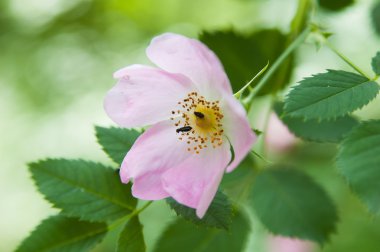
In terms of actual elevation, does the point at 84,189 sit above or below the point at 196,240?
above

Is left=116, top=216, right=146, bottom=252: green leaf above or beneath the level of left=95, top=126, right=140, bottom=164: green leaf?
beneath

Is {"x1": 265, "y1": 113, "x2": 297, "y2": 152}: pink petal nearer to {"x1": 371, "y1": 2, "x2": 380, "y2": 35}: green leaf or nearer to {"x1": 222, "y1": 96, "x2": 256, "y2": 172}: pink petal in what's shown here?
{"x1": 371, "y1": 2, "x2": 380, "y2": 35}: green leaf

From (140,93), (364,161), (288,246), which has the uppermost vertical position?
(140,93)

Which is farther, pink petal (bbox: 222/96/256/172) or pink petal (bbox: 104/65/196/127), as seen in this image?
pink petal (bbox: 104/65/196/127)

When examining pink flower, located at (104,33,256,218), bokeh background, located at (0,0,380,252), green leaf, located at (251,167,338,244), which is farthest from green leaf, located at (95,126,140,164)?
bokeh background, located at (0,0,380,252)

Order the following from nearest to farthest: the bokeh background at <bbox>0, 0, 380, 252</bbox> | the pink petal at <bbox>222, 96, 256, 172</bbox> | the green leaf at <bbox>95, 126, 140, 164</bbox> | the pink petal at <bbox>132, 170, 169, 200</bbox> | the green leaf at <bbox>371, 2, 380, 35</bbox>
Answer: the pink petal at <bbox>222, 96, 256, 172</bbox> < the pink petal at <bbox>132, 170, 169, 200</bbox> < the green leaf at <bbox>95, 126, 140, 164</bbox> < the green leaf at <bbox>371, 2, 380, 35</bbox> < the bokeh background at <bbox>0, 0, 380, 252</bbox>

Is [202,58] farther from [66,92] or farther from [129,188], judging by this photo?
[66,92]

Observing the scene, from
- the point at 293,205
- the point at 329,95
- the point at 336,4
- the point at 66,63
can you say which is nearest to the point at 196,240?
the point at 293,205

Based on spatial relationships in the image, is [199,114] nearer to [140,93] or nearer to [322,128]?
[140,93]
